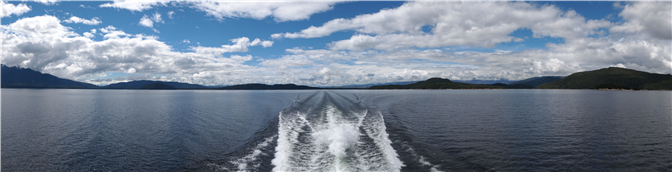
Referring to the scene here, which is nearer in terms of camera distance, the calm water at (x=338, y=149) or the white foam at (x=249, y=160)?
the white foam at (x=249, y=160)

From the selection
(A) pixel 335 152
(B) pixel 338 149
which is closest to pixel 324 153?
(A) pixel 335 152

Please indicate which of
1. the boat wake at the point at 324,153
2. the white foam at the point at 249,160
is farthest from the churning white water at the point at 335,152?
the white foam at the point at 249,160

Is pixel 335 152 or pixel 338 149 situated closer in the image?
pixel 335 152

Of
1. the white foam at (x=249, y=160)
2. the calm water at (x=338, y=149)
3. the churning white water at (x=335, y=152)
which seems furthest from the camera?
the calm water at (x=338, y=149)

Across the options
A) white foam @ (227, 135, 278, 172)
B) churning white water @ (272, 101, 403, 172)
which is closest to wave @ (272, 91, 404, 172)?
churning white water @ (272, 101, 403, 172)

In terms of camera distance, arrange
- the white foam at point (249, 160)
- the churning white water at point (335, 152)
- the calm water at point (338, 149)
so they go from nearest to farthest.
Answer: the churning white water at point (335, 152) → the white foam at point (249, 160) → the calm water at point (338, 149)

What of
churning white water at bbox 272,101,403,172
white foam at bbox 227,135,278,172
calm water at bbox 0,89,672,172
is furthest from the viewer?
calm water at bbox 0,89,672,172

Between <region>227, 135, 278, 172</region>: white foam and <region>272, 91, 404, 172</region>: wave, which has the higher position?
<region>272, 91, 404, 172</region>: wave

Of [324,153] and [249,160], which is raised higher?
[324,153]

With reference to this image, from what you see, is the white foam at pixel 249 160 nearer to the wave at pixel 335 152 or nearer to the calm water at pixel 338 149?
the calm water at pixel 338 149

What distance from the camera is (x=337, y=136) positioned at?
66.5 feet

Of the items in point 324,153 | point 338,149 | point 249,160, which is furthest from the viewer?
point 338,149

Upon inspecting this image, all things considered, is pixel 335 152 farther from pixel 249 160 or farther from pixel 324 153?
pixel 249 160

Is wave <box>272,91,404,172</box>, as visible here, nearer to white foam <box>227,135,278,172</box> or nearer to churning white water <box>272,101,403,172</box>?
churning white water <box>272,101,403,172</box>
